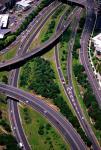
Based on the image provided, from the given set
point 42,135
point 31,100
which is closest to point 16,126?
point 42,135

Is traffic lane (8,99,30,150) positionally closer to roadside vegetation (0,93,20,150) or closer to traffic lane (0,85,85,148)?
roadside vegetation (0,93,20,150)

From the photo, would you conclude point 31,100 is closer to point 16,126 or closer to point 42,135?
point 16,126

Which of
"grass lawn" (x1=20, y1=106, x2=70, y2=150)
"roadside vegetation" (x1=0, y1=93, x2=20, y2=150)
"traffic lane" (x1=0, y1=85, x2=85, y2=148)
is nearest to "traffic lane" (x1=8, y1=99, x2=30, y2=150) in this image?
"grass lawn" (x1=20, y1=106, x2=70, y2=150)

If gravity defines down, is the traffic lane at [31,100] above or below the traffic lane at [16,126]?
above

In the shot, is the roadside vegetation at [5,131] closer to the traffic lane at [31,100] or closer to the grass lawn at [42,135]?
the traffic lane at [31,100]

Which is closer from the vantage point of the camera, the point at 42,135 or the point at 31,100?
the point at 42,135

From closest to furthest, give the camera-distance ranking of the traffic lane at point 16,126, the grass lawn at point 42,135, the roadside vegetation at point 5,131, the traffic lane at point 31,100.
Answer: the roadside vegetation at point 5,131 < the grass lawn at point 42,135 < the traffic lane at point 16,126 < the traffic lane at point 31,100

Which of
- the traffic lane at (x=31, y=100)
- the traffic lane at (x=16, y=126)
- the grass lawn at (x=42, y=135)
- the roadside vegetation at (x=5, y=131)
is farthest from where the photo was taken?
the traffic lane at (x=31, y=100)

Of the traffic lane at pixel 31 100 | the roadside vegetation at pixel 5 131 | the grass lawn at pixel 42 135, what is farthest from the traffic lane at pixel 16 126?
the traffic lane at pixel 31 100

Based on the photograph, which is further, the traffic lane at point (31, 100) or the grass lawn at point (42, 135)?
the traffic lane at point (31, 100)
